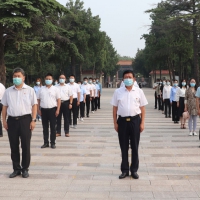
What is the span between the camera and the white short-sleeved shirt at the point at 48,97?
1014cm

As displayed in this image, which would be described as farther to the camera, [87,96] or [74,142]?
[87,96]

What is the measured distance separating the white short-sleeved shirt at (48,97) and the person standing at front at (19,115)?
297 cm

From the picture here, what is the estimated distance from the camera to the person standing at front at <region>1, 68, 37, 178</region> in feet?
22.9

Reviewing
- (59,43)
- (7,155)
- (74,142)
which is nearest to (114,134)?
(74,142)

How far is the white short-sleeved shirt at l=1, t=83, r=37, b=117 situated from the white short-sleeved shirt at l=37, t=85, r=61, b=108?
9.84 ft

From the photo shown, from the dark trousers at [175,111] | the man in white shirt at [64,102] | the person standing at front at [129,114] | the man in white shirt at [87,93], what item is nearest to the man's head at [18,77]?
the person standing at front at [129,114]

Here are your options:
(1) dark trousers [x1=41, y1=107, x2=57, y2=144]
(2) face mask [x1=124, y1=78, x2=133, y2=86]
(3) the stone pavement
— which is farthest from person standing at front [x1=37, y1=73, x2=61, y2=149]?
(2) face mask [x1=124, y1=78, x2=133, y2=86]

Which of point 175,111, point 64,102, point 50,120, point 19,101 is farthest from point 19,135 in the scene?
point 175,111

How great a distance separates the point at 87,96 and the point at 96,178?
42.5 ft

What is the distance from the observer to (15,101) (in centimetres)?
702

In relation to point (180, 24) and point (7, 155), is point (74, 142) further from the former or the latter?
point (180, 24)

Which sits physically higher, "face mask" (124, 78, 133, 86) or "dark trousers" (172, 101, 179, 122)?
"face mask" (124, 78, 133, 86)

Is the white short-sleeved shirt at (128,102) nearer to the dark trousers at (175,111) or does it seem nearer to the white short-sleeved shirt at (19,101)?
the white short-sleeved shirt at (19,101)

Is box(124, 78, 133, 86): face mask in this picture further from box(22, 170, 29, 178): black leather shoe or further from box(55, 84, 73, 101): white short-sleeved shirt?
box(55, 84, 73, 101): white short-sleeved shirt
